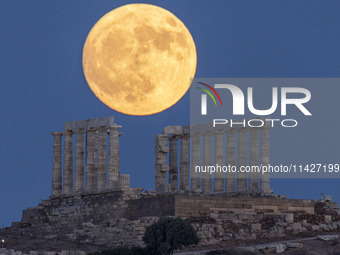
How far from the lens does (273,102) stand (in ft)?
334

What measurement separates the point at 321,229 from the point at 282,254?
9733mm

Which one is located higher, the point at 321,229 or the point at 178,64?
the point at 178,64

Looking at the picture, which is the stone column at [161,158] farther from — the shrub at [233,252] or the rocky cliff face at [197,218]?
the shrub at [233,252]

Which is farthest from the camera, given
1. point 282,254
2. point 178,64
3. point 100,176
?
point 100,176

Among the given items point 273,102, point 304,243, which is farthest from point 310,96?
point 304,243

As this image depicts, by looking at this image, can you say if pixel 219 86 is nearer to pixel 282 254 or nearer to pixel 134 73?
pixel 134 73

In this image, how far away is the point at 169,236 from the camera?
278 ft

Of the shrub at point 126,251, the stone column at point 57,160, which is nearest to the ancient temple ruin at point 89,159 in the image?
the stone column at point 57,160

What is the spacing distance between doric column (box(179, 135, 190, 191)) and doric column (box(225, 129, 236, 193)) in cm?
446

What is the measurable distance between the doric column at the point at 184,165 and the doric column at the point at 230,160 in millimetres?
4457

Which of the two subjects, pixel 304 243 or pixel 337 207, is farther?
pixel 337 207

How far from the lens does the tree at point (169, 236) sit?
8431 cm

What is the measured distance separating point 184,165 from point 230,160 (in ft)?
16.1

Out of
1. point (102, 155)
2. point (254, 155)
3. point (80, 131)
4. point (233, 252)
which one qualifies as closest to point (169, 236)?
point (233, 252)
